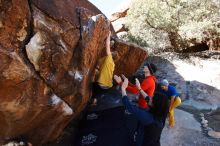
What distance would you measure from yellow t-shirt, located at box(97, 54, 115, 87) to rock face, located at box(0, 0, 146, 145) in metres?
0.19

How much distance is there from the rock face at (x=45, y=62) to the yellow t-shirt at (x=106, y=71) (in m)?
0.19

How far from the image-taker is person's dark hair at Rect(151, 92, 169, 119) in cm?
564

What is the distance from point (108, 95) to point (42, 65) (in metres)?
2.75

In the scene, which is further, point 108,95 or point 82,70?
point 108,95

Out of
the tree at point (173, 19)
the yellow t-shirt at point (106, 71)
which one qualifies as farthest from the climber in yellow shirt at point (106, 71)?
the tree at point (173, 19)

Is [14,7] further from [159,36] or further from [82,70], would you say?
[159,36]

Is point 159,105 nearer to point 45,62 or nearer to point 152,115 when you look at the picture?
point 152,115

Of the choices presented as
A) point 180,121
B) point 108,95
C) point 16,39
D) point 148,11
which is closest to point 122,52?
point 108,95

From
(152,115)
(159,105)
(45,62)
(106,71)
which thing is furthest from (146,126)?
(45,62)

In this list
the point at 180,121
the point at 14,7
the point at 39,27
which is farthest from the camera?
the point at 180,121

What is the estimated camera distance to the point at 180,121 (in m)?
9.89

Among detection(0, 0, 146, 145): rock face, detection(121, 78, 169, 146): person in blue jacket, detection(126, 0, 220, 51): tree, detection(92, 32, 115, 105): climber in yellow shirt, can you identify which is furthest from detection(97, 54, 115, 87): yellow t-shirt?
detection(126, 0, 220, 51): tree

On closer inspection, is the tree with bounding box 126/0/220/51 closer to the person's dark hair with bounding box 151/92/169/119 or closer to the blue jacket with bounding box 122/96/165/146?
the blue jacket with bounding box 122/96/165/146

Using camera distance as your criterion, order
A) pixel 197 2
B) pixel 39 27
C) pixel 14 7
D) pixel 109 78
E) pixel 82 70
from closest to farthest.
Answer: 1. pixel 14 7
2. pixel 39 27
3. pixel 82 70
4. pixel 109 78
5. pixel 197 2
